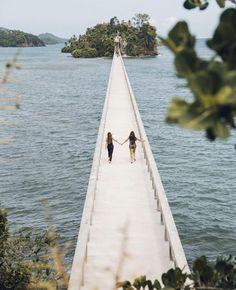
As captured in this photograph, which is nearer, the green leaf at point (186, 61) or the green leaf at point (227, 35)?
the green leaf at point (186, 61)

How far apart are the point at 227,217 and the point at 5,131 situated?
21965 millimetres

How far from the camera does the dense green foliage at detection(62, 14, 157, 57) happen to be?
140125 millimetres

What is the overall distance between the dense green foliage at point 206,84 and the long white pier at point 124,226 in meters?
3.93

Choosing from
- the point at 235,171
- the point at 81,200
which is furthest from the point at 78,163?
the point at 235,171

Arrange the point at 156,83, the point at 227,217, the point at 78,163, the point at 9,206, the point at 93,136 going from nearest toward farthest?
the point at 227,217, the point at 9,206, the point at 78,163, the point at 93,136, the point at 156,83

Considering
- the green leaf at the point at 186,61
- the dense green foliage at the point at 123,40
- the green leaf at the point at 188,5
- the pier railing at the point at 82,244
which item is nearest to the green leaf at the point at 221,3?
the green leaf at the point at 188,5

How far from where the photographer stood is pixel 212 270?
297cm

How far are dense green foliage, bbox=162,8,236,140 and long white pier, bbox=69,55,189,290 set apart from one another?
3934 mm

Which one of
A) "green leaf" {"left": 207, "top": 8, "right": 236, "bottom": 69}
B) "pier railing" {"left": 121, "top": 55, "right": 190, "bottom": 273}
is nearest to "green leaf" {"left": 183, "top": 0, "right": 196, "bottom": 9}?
"green leaf" {"left": 207, "top": 8, "right": 236, "bottom": 69}

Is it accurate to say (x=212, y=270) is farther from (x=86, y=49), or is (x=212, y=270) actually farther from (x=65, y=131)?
(x=86, y=49)

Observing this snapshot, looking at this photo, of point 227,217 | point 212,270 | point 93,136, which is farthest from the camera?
point 93,136

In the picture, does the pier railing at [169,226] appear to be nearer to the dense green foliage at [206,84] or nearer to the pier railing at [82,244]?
the pier railing at [82,244]

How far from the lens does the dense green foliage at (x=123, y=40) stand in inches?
5517

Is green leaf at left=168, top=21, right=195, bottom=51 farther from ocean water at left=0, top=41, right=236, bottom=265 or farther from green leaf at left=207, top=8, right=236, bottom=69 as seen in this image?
ocean water at left=0, top=41, right=236, bottom=265
